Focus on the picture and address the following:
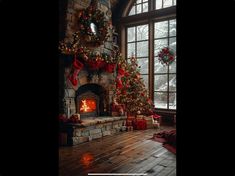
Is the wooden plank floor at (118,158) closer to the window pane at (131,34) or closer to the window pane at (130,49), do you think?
the window pane at (130,49)

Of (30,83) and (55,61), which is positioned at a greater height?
(55,61)

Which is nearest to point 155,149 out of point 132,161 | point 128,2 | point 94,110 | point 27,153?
point 132,161

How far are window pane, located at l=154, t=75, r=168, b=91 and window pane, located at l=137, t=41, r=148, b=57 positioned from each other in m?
0.83

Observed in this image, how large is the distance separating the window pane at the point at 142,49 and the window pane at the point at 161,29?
45cm

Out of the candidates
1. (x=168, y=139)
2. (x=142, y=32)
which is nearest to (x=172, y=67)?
(x=142, y=32)

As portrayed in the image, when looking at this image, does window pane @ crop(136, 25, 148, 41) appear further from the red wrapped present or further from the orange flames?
the orange flames

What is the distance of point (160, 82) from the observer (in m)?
6.73

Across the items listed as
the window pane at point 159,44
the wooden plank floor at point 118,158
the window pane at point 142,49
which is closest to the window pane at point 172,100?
the window pane at point 159,44
